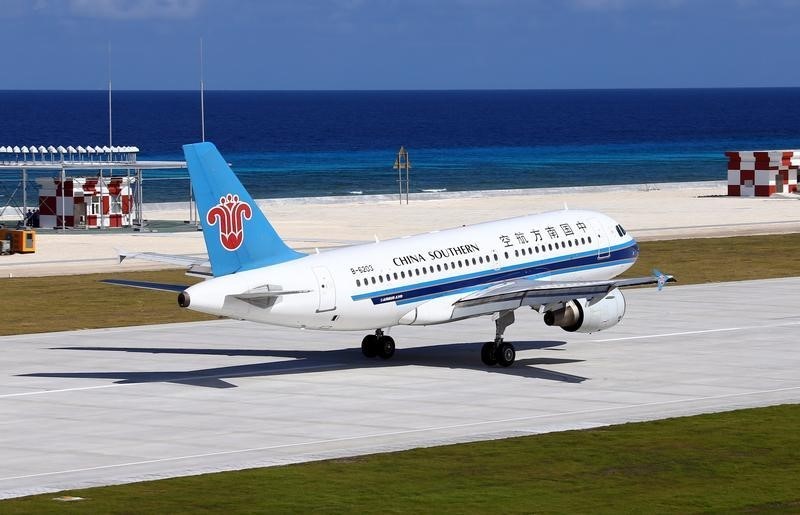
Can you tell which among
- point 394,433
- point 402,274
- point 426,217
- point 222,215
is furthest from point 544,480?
point 426,217

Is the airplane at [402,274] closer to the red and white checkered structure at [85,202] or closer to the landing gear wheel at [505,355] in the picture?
the landing gear wheel at [505,355]

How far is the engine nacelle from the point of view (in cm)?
4556

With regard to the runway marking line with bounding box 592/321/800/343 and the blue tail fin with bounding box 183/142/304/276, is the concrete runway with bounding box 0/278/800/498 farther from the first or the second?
the blue tail fin with bounding box 183/142/304/276

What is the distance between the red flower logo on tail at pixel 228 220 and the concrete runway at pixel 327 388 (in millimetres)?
4152

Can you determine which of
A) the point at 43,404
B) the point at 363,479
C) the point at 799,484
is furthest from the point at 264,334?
the point at 799,484

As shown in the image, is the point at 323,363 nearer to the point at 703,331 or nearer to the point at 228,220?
the point at 228,220

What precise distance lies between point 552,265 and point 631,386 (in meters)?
6.64

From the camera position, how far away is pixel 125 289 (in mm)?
67625

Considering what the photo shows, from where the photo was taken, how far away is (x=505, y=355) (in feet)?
149

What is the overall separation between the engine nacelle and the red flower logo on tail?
1028 centimetres

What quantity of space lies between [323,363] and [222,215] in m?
7.93

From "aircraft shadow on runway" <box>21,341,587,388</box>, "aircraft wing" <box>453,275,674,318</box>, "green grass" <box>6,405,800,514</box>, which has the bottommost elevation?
"green grass" <box>6,405,800,514</box>

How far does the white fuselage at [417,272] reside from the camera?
40.8m

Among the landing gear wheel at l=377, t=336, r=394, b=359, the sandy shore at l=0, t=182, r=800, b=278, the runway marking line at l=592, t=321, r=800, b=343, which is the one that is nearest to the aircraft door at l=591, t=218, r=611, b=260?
the runway marking line at l=592, t=321, r=800, b=343
